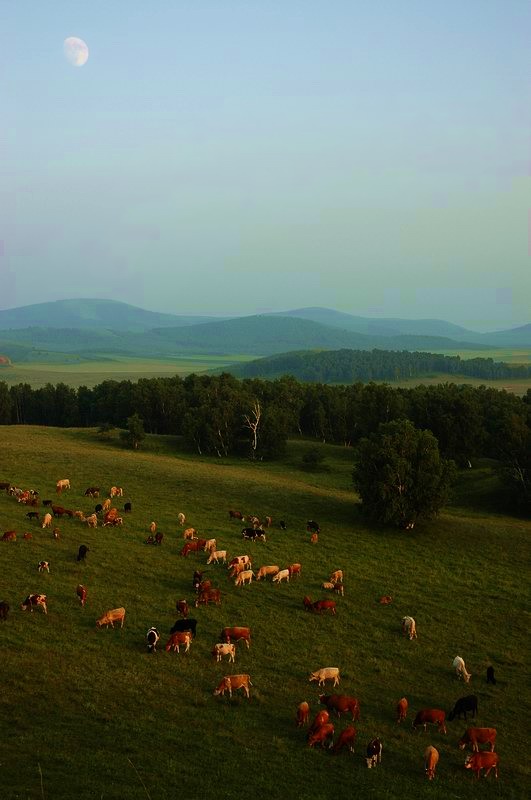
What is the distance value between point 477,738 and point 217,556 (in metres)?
17.9

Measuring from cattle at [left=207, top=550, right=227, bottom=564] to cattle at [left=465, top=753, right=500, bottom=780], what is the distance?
18.3m

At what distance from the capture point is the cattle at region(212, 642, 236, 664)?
2200 centimetres

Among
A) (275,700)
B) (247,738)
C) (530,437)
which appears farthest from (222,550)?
(530,437)

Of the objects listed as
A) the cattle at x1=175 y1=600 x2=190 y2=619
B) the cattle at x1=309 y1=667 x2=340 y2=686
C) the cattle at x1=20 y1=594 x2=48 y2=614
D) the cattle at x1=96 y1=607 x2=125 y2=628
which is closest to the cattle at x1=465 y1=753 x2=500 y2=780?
the cattle at x1=309 y1=667 x2=340 y2=686

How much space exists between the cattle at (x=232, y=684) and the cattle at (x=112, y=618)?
622 centimetres

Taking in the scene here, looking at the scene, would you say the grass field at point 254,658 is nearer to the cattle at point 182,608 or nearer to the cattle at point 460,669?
the cattle at point 460,669

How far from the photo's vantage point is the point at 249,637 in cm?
2386

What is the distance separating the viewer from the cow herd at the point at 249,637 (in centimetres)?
1720

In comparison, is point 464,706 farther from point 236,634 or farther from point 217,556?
point 217,556

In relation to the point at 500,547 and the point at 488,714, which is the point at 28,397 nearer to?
the point at 500,547

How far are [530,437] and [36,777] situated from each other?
5372 cm

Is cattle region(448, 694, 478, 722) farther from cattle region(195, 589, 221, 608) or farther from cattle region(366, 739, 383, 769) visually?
cattle region(195, 589, 221, 608)

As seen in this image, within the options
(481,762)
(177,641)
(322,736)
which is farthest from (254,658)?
(481,762)

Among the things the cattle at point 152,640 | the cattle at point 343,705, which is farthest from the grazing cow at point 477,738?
the cattle at point 152,640
